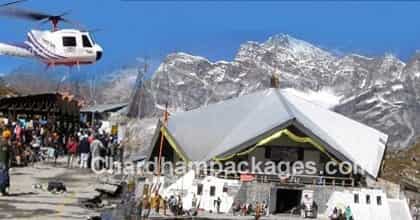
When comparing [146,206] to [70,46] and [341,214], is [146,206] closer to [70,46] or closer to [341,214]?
[341,214]

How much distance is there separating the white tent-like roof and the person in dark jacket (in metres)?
7.86

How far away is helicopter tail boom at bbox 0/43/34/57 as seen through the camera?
62312 millimetres

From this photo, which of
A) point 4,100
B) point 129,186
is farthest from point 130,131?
point 129,186

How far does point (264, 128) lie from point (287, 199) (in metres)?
4.50

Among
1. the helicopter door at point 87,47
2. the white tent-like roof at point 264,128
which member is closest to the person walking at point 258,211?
the white tent-like roof at point 264,128

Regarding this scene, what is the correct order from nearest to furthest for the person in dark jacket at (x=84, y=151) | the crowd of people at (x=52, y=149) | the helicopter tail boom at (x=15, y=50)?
the crowd of people at (x=52, y=149)
the person in dark jacket at (x=84, y=151)
the helicopter tail boom at (x=15, y=50)

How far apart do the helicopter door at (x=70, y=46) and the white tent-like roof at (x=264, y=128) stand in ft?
48.9

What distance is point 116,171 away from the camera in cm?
2877

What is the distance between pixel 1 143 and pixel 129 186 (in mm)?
4818

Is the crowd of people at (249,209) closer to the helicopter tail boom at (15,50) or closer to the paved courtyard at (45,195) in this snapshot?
the paved courtyard at (45,195)

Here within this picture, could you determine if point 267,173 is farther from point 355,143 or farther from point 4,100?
point 4,100

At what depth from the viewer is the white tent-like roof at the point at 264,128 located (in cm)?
3600

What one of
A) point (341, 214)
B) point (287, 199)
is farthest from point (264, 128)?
point (341, 214)

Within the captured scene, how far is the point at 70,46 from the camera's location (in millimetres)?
59219
